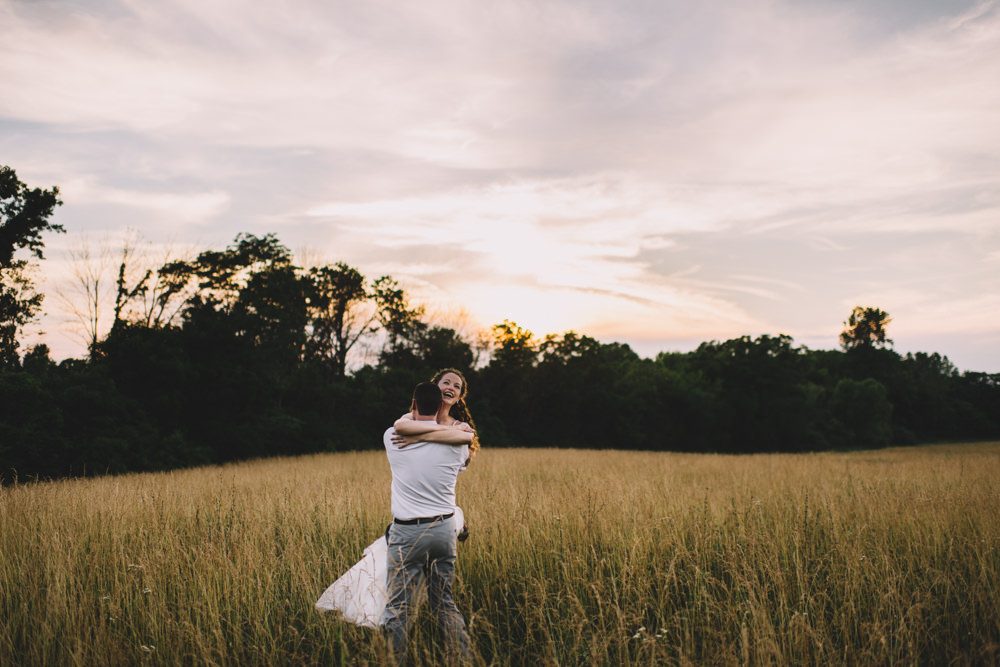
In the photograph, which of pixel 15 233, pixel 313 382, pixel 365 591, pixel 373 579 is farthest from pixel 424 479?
pixel 313 382

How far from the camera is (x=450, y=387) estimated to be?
3.99 metres

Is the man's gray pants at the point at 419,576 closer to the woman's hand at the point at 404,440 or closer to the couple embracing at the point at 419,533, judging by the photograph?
the couple embracing at the point at 419,533

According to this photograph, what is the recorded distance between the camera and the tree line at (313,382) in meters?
18.4

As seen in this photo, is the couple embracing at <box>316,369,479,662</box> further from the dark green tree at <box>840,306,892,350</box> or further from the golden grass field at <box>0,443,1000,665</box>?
the dark green tree at <box>840,306,892,350</box>

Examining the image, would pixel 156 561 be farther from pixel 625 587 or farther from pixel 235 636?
pixel 625 587

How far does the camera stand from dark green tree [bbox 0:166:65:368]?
18.5m

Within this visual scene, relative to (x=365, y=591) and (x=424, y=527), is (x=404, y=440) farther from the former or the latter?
(x=365, y=591)

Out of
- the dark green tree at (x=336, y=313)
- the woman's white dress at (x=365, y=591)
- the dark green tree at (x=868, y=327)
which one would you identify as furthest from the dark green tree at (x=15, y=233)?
the dark green tree at (x=868, y=327)

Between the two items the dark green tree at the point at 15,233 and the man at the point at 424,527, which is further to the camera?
the dark green tree at the point at 15,233

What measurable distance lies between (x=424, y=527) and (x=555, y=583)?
189cm

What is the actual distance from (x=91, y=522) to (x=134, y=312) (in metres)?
26.3

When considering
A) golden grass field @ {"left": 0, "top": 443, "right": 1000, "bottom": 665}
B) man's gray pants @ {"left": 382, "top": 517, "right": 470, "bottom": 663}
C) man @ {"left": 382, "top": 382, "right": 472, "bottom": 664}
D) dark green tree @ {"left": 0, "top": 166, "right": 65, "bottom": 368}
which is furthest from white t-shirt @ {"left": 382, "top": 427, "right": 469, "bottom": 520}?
dark green tree @ {"left": 0, "top": 166, "right": 65, "bottom": 368}

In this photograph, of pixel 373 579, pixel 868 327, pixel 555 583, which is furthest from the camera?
pixel 868 327

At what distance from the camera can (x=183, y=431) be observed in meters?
22.0
